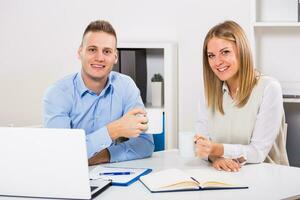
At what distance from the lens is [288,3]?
330cm

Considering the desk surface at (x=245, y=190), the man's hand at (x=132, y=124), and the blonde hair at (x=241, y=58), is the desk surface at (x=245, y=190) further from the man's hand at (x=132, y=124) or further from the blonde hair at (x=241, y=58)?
the blonde hair at (x=241, y=58)

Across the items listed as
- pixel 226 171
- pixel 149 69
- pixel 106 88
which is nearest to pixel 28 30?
pixel 149 69

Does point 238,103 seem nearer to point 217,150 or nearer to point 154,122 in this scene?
point 217,150

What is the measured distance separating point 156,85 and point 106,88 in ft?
3.82

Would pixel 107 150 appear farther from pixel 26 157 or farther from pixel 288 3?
pixel 288 3

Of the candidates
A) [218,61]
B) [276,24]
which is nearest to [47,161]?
[218,61]

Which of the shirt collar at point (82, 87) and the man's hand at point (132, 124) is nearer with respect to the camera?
the man's hand at point (132, 124)

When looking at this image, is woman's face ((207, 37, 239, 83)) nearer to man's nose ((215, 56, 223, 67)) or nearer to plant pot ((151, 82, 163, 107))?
man's nose ((215, 56, 223, 67))

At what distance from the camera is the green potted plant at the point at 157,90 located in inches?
140

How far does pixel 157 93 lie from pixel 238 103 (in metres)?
1.27

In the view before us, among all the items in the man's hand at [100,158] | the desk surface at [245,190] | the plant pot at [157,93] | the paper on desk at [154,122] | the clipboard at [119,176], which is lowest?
the desk surface at [245,190]

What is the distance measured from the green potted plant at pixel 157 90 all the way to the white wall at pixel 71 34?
14 centimetres

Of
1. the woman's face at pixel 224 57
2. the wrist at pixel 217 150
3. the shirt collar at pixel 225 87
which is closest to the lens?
the wrist at pixel 217 150

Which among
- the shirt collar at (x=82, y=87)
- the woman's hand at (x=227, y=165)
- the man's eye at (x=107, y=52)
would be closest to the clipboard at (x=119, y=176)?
the woman's hand at (x=227, y=165)
